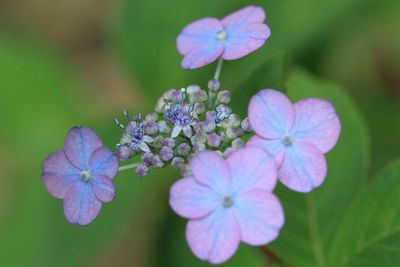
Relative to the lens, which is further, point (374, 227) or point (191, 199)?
point (374, 227)

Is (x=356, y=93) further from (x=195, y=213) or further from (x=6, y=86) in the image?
(x=195, y=213)

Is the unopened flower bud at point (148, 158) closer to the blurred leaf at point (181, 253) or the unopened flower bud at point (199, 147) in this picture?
the unopened flower bud at point (199, 147)

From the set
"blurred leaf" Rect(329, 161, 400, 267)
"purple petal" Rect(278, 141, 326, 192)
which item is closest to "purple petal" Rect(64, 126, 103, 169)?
"purple petal" Rect(278, 141, 326, 192)

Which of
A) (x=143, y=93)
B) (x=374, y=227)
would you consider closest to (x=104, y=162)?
(x=374, y=227)

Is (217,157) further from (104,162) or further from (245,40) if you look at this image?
(245,40)

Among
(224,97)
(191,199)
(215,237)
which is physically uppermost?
(224,97)

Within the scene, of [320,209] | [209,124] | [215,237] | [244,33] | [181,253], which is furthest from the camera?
[181,253]
